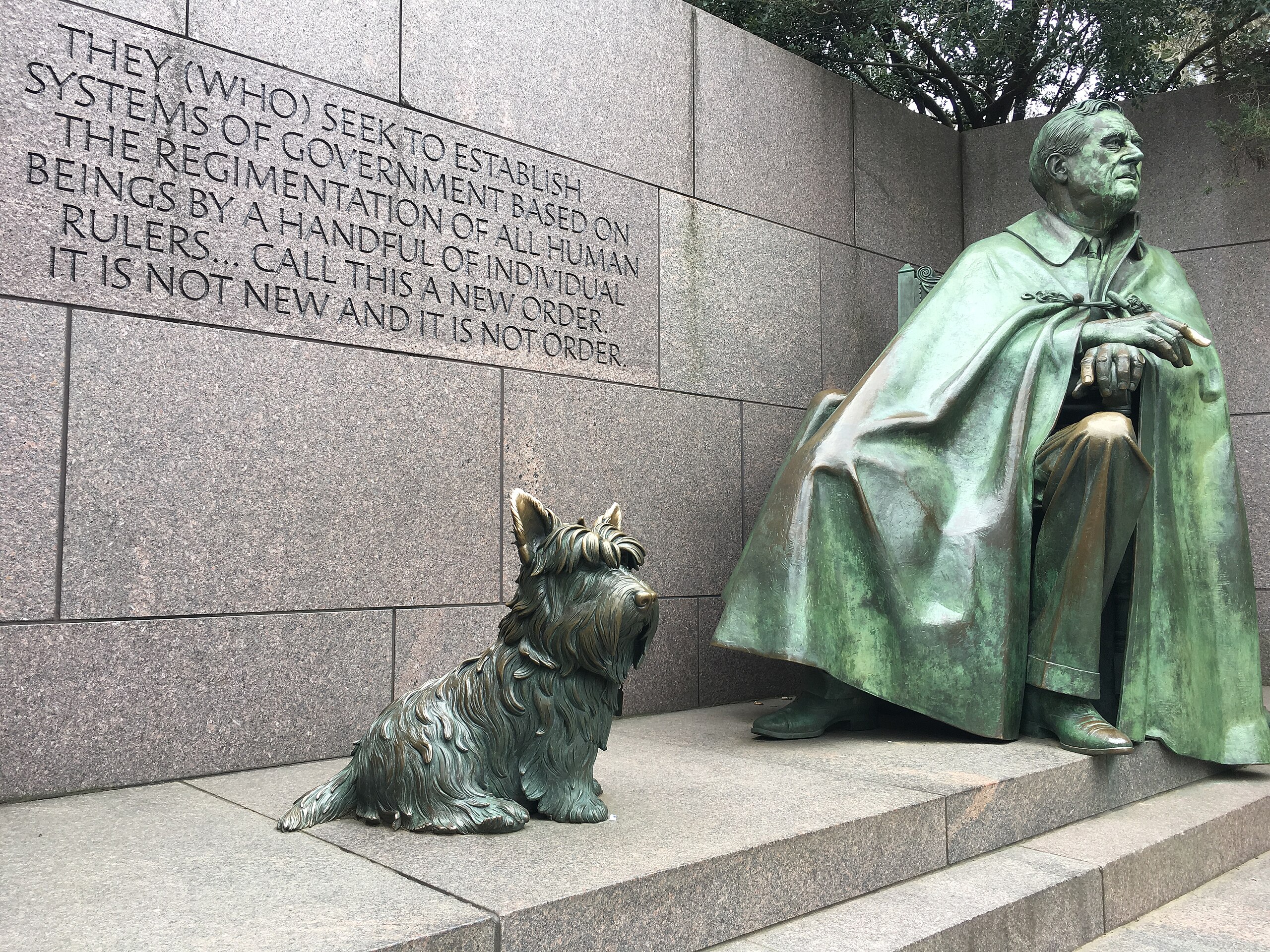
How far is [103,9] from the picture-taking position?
3850mm

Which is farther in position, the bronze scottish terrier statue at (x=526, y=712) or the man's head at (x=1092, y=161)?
the man's head at (x=1092, y=161)

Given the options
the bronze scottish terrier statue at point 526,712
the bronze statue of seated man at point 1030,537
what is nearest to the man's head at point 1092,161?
the bronze statue of seated man at point 1030,537

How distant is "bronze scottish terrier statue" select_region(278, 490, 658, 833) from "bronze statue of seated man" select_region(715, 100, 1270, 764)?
1.40 m

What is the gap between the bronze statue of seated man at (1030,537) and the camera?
4266 millimetres

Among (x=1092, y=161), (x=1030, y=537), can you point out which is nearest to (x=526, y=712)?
(x=1030, y=537)

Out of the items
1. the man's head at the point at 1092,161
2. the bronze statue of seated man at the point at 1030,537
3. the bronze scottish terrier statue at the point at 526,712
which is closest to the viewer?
the bronze scottish terrier statue at the point at 526,712

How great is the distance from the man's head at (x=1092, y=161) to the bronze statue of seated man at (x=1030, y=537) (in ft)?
0.05

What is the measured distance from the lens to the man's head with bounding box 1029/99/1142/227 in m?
4.86

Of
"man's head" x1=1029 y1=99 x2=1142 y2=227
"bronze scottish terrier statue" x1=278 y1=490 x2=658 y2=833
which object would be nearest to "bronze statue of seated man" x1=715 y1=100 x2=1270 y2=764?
"man's head" x1=1029 y1=99 x2=1142 y2=227

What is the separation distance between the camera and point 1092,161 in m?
4.88

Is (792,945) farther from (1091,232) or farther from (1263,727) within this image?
(1091,232)

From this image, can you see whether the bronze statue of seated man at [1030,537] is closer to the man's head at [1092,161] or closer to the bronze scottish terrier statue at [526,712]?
the man's head at [1092,161]

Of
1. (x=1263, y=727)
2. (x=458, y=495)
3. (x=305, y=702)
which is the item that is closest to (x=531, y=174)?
(x=458, y=495)

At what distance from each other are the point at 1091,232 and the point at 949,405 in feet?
4.05
